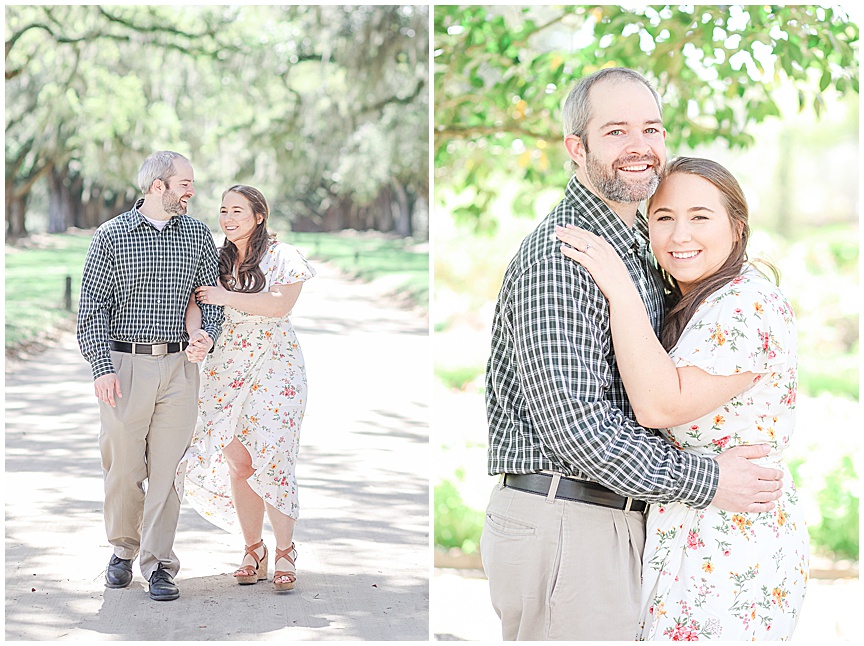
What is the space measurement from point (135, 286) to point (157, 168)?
41 centimetres

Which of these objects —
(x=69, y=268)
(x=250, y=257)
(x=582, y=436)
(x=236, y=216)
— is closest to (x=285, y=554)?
(x=250, y=257)

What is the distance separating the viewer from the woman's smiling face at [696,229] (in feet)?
7.04

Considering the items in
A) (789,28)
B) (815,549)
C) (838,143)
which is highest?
(838,143)

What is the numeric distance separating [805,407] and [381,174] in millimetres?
16103

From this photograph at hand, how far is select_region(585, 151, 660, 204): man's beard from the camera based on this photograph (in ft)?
7.00

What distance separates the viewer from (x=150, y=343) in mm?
3523

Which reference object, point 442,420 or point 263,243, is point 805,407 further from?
point 263,243

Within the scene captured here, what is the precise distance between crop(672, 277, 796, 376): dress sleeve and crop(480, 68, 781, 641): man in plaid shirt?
0.14m

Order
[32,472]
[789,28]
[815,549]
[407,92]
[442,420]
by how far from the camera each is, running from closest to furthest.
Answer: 1. [789,28]
2. [32,472]
3. [815,549]
4. [442,420]
5. [407,92]

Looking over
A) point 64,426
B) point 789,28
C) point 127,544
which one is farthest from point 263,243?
point 64,426

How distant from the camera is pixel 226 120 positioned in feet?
63.8

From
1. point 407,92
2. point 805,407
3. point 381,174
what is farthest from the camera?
point 381,174

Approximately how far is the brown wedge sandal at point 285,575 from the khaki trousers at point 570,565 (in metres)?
1.73

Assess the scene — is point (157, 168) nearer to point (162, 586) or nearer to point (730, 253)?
point (162, 586)
